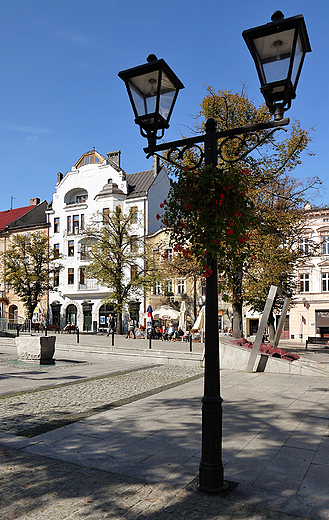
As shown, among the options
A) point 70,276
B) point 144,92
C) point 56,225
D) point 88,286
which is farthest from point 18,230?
point 144,92

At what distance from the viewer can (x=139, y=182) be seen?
4488 cm

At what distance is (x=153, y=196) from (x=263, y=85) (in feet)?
132

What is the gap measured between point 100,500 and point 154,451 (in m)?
1.57

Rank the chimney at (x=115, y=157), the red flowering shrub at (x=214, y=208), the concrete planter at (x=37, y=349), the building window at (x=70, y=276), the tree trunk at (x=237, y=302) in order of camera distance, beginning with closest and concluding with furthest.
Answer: the red flowering shrub at (x=214, y=208)
the concrete planter at (x=37, y=349)
the tree trunk at (x=237, y=302)
the building window at (x=70, y=276)
the chimney at (x=115, y=157)

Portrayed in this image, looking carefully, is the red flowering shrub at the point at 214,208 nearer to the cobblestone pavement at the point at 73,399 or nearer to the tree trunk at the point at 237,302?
the cobblestone pavement at the point at 73,399

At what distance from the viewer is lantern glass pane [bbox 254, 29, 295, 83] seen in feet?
13.1

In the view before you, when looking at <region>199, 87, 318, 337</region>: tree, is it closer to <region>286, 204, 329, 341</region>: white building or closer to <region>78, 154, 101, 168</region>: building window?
<region>286, 204, 329, 341</region>: white building

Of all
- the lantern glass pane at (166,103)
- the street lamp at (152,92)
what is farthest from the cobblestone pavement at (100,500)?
the lantern glass pane at (166,103)

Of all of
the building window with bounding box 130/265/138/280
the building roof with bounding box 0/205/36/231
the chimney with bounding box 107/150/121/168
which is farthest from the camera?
the building roof with bounding box 0/205/36/231

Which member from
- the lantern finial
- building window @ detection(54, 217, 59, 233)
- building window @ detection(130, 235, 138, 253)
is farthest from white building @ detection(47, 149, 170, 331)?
A: the lantern finial

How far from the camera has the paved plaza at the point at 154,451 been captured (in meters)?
4.20

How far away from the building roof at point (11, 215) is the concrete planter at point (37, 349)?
40144mm

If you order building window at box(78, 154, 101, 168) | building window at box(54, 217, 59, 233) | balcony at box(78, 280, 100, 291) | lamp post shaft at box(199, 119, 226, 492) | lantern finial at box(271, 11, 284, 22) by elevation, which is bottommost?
lamp post shaft at box(199, 119, 226, 492)

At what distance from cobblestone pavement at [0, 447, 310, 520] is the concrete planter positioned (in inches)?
424
